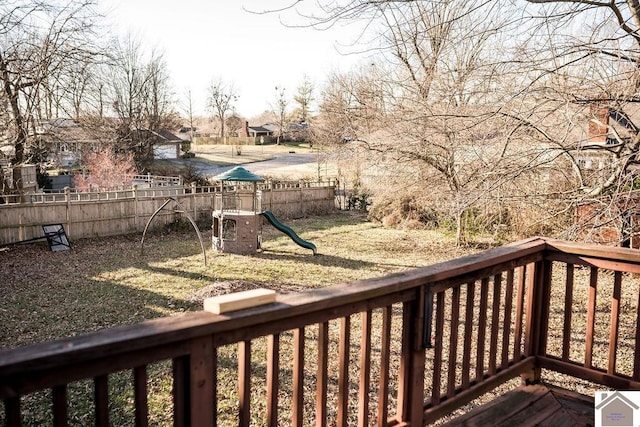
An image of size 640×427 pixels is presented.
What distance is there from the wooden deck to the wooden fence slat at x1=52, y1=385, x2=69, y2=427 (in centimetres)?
162

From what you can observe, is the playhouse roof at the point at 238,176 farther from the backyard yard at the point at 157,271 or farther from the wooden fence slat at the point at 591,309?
the wooden fence slat at the point at 591,309

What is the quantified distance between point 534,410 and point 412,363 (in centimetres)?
90

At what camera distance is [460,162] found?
1071 centimetres

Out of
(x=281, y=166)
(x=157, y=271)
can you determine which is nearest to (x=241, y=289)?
(x=157, y=271)

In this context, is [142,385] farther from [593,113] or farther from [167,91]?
[167,91]

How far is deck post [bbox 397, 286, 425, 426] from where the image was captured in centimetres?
192

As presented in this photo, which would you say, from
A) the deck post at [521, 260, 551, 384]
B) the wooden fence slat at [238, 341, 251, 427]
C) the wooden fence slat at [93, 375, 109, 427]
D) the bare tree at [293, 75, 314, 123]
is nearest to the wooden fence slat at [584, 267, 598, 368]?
the deck post at [521, 260, 551, 384]

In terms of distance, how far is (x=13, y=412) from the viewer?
3.48 feet

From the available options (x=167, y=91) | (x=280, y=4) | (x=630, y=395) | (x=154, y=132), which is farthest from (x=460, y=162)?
(x=167, y=91)

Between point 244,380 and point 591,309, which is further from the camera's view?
point 591,309

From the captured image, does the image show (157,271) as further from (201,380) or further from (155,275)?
(201,380)

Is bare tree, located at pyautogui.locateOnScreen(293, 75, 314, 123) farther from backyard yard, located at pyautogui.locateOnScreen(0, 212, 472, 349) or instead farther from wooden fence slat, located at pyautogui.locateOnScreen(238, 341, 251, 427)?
wooden fence slat, located at pyautogui.locateOnScreen(238, 341, 251, 427)

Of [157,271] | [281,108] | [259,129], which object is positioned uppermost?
[281,108]

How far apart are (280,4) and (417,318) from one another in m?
2.51
